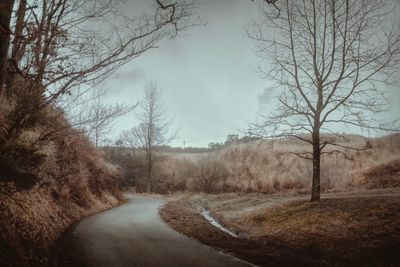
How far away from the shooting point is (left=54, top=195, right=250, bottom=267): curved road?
359 inches

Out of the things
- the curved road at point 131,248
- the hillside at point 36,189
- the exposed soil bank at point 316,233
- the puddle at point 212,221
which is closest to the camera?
the hillside at point 36,189

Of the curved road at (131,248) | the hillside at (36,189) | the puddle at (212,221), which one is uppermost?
the hillside at (36,189)

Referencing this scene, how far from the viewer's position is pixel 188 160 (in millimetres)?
47406

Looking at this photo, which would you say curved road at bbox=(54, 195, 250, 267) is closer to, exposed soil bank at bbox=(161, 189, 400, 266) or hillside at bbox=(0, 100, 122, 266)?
hillside at bbox=(0, 100, 122, 266)

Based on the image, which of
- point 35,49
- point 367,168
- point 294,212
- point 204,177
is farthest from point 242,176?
point 35,49

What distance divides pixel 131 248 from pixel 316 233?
593 cm

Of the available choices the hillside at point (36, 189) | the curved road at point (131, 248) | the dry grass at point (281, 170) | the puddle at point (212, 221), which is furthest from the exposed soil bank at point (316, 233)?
the hillside at point (36, 189)

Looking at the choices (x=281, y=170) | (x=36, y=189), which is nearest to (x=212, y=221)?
(x=36, y=189)

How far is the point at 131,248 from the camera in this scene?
35.2 feet

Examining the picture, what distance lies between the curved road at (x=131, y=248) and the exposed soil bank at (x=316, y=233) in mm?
736

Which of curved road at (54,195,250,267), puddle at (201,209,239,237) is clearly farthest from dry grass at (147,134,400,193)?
curved road at (54,195,250,267)

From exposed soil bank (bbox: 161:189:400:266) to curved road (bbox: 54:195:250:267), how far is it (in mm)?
736

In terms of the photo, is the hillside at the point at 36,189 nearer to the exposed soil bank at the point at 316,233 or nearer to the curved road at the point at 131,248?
the curved road at the point at 131,248

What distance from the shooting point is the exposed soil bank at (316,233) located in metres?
10.2
